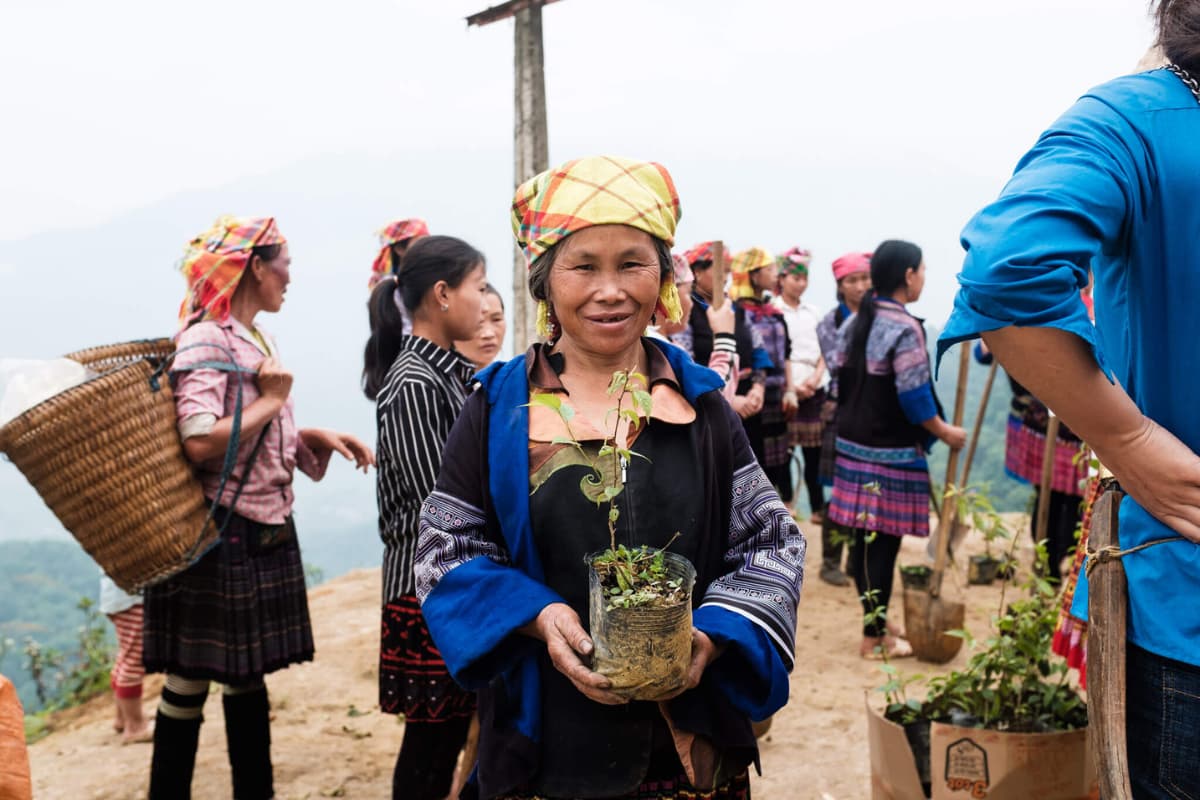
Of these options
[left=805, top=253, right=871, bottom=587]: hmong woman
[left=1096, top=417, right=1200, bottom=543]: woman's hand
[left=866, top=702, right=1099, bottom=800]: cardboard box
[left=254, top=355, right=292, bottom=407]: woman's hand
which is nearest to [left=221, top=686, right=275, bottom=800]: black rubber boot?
[left=254, top=355, right=292, bottom=407]: woman's hand

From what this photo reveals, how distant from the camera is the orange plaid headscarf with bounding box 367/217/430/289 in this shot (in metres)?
5.28

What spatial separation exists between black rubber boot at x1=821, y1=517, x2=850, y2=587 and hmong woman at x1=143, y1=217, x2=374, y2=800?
425cm

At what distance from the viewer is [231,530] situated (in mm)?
3160

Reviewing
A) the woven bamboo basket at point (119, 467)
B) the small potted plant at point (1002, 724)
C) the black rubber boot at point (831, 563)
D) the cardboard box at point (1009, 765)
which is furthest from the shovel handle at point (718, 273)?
the black rubber boot at point (831, 563)

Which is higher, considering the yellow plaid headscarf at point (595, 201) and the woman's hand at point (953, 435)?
the yellow plaid headscarf at point (595, 201)

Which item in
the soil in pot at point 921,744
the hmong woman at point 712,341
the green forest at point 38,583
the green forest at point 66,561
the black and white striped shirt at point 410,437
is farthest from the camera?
the green forest at point 38,583

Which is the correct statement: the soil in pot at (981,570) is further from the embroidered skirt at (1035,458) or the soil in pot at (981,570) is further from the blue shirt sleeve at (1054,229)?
the blue shirt sleeve at (1054,229)

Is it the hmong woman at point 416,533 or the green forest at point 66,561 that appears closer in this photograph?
the hmong woman at point 416,533

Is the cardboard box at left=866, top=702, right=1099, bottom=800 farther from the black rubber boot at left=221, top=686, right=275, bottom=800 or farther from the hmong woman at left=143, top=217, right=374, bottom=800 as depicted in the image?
the black rubber boot at left=221, top=686, right=275, bottom=800

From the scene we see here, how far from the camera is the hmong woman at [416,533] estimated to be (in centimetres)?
275

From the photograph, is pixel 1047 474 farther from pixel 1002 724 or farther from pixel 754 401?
pixel 1002 724

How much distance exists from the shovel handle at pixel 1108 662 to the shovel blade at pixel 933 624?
12.2 feet

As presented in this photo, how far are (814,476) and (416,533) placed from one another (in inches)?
207

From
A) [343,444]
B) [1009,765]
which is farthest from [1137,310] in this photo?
[343,444]
